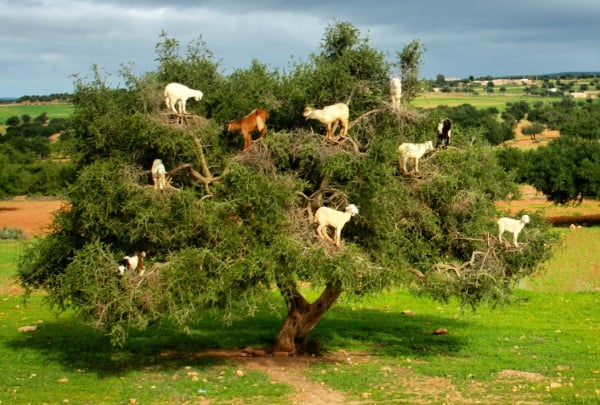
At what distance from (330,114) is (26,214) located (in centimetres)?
5876

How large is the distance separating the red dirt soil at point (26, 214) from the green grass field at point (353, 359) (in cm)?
3343

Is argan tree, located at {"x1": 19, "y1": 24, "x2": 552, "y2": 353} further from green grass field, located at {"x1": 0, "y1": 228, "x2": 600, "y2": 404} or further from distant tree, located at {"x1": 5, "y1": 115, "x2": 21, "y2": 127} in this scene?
distant tree, located at {"x1": 5, "y1": 115, "x2": 21, "y2": 127}

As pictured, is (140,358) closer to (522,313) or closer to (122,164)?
(122,164)

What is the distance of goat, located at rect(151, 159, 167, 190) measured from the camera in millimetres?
14602

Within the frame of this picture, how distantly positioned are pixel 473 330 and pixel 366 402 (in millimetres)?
8283

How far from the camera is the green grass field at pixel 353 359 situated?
14.9 metres

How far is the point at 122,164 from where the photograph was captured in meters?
15.5

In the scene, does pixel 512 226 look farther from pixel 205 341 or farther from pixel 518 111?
pixel 518 111

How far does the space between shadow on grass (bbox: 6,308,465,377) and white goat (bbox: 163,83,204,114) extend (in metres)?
6.10

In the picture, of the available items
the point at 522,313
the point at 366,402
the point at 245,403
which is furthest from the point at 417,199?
the point at 522,313

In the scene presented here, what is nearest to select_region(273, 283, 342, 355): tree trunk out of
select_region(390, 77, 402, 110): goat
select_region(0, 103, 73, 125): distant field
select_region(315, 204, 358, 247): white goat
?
select_region(315, 204, 358, 247): white goat

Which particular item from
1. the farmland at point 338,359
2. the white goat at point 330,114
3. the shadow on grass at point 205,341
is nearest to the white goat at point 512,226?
the farmland at point 338,359

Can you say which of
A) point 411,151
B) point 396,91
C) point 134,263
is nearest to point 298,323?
point 134,263

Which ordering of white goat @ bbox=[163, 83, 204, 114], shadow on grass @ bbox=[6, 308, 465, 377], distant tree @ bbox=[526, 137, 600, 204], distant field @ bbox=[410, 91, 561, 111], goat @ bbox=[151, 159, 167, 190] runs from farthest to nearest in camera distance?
1. distant field @ bbox=[410, 91, 561, 111]
2. distant tree @ bbox=[526, 137, 600, 204]
3. shadow on grass @ bbox=[6, 308, 465, 377]
4. white goat @ bbox=[163, 83, 204, 114]
5. goat @ bbox=[151, 159, 167, 190]
